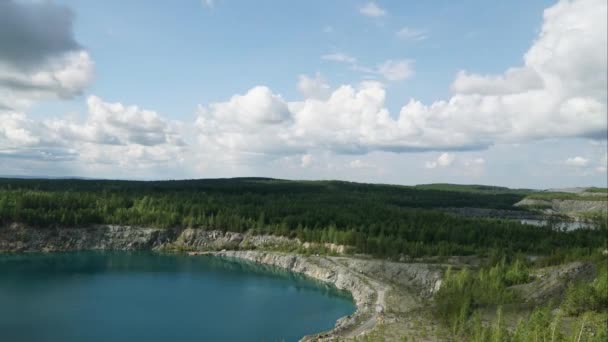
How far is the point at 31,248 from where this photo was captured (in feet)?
415

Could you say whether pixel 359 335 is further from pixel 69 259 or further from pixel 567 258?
pixel 69 259

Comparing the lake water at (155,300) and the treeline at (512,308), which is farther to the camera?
the lake water at (155,300)

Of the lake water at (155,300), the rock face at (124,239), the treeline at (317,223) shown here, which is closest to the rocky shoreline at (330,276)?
the lake water at (155,300)

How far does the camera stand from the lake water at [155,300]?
221 ft

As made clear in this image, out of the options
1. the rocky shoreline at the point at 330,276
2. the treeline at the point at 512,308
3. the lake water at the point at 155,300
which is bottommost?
the lake water at the point at 155,300

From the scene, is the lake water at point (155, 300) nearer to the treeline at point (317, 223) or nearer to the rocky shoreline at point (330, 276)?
the rocky shoreline at point (330, 276)

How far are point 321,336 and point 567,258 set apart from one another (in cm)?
6032

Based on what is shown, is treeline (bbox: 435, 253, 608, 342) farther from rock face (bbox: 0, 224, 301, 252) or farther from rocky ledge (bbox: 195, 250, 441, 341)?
rock face (bbox: 0, 224, 301, 252)

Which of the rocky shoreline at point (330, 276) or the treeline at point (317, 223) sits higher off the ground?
the treeline at point (317, 223)

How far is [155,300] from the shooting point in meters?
86.6

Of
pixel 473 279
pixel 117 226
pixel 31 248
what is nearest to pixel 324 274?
pixel 473 279

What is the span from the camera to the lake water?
2650 inches

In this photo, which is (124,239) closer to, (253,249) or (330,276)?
(253,249)

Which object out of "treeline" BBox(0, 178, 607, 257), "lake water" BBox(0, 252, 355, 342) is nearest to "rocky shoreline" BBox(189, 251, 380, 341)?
"lake water" BBox(0, 252, 355, 342)
